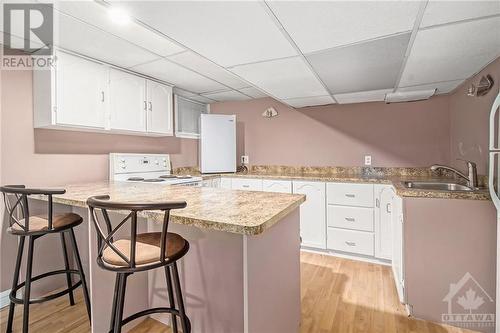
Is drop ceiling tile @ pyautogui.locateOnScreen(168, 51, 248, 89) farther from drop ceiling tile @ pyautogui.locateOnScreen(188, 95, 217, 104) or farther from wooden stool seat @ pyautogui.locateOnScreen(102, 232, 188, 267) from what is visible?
wooden stool seat @ pyautogui.locateOnScreen(102, 232, 188, 267)

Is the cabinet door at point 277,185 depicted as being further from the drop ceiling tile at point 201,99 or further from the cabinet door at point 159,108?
the drop ceiling tile at point 201,99

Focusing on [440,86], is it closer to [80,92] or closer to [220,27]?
[220,27]

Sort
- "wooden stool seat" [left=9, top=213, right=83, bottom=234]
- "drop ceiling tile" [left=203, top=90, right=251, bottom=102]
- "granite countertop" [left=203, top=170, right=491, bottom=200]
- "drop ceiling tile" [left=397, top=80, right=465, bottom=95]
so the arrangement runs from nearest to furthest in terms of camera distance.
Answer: "wooden stool seat" [left=9, top=213, right=83, bottom=234], "granite countertop" [left=203, top=170, right=491, bottom=200], "drop ceiling tile" [left=397, top=80, right=465, bottom=95], "drop ceiling tile" [left=203, top=90, right=251, bottom=102]

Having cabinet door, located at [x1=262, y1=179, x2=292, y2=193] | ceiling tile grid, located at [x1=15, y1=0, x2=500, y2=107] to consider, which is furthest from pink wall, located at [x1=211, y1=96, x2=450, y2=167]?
Answer: cabinet door, located at [x1=262, y1=179, x2=292, y2=193]

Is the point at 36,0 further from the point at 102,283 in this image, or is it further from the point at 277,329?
the point at 277,329

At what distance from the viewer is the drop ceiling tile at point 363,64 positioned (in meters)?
1.72

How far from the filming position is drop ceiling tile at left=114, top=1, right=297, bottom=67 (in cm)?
133

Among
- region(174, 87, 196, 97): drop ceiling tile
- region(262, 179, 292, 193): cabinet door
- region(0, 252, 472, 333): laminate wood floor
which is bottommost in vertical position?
region(0, 252, 472, 333): laminate wood floor

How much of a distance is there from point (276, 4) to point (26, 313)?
7.70 ft

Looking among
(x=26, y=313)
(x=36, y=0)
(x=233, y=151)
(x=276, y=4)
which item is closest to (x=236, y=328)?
(x=26, y=313)

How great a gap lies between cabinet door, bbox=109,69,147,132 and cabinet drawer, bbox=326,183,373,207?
2.33 meters

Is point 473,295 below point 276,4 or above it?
below

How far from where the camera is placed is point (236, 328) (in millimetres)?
1343

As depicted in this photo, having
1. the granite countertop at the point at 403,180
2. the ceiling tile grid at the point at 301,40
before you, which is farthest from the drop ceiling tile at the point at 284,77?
the granite countertop at the point at 403,180
